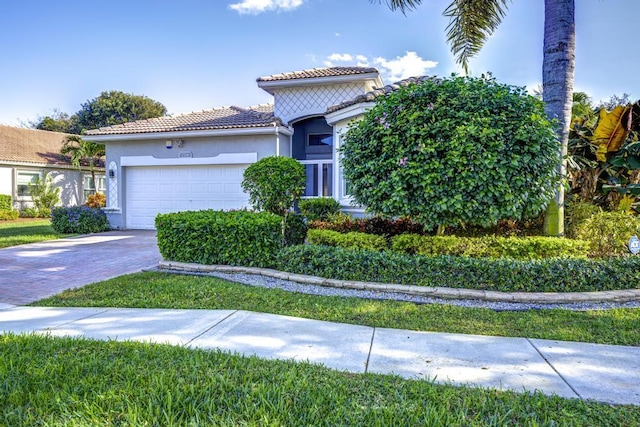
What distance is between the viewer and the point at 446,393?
298cm

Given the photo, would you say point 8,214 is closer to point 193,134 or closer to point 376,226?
point 193,134

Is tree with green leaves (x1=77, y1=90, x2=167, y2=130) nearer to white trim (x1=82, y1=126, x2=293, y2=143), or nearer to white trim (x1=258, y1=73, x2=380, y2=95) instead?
white trim (x1=82, y1=126, x2=293, y2=143)

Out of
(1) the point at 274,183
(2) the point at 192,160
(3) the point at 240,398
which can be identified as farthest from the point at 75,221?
(3) the point at 240,398

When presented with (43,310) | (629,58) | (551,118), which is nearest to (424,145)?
(551,118)

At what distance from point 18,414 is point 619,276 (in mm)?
7507

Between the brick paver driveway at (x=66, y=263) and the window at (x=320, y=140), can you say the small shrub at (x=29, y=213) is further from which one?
the window at (x=320, y=140)

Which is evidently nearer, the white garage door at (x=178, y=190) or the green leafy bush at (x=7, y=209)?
the white garage door at (x=178, y=190)

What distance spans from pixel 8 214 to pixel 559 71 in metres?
24.7

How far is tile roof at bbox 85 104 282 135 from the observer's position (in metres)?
13.3

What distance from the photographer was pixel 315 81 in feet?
44.3

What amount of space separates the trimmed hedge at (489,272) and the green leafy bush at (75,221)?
1118 cm

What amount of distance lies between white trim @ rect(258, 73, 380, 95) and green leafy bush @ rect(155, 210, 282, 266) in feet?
23.6

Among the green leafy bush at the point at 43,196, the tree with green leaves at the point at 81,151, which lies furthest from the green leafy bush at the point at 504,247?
the green leafy bush at the point at 43,196

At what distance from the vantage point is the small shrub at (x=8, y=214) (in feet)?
65.5
